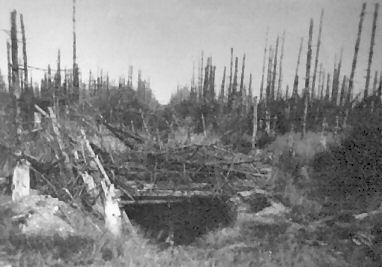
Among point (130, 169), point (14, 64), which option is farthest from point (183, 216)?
point (14, 64)

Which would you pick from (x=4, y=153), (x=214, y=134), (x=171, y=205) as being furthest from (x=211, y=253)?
(x=214, y=134)

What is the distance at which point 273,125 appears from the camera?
774 inches

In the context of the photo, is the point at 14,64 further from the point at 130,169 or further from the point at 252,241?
the point at 252,241

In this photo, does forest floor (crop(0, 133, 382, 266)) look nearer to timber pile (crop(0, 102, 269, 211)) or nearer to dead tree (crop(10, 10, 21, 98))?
timber pile (crop(0, 102, 269, 211))

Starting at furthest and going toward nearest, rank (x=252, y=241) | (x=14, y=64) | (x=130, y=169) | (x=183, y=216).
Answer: (x=14, y=64)
(x=130, y=169)
(x=183, y=216)
(x=252, y=241)

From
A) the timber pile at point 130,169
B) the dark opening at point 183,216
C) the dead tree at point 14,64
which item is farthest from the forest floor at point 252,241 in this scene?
the dead tree at point 14,64

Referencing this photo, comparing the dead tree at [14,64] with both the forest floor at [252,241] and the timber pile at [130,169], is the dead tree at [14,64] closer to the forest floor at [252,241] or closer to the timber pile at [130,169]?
the timber pile at [130,169]

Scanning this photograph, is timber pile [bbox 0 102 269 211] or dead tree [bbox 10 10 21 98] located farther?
dead tree [bbox 10 10 21 98]

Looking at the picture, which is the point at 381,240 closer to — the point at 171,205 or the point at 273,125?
the point at 171,205

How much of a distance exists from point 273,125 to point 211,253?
13989 millimetres

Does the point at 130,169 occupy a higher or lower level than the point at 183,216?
higher

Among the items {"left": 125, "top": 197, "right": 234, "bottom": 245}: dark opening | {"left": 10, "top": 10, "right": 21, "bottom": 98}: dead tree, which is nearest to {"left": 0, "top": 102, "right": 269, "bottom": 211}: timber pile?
{"left": 125, "top": 197, "right": 234, "bottom": 245}: dark opening

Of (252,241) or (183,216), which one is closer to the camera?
(252,241)

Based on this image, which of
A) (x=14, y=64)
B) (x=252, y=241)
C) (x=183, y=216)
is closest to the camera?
(x=252, y=241)
